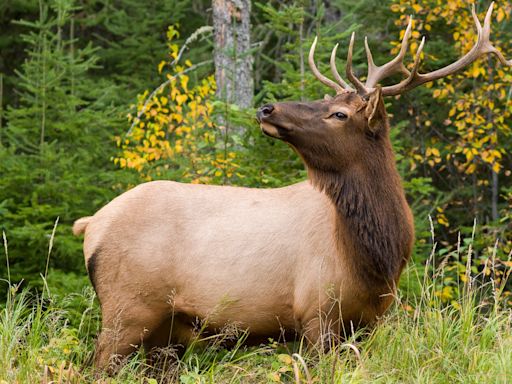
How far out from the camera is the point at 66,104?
8.69m

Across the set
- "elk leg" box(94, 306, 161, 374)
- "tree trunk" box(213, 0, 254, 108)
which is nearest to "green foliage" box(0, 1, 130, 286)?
"tree trunk" box(213, 0, 254, 108)

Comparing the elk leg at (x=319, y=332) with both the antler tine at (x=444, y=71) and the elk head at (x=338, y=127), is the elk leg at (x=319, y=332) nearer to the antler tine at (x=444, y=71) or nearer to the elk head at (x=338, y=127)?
the elk head at (x=338, y=127)

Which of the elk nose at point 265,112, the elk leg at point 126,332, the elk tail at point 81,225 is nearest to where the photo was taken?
the elk nose at point 265,112

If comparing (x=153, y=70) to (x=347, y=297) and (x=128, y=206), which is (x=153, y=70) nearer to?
(x=128, y=206)

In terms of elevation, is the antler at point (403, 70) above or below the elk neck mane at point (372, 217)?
above

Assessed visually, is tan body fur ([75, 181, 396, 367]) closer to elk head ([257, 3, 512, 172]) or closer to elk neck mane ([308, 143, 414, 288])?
elk neck mane ([308, 143, 414, 288])

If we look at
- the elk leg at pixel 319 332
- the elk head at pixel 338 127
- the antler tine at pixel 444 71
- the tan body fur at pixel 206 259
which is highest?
the antler tine at pixel 444 71

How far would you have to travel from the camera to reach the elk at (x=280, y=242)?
16.5 feet

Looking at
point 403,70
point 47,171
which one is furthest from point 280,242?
point 47,171

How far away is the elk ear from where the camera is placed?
16.8 feet

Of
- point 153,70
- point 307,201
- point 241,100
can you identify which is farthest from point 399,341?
point 153,70

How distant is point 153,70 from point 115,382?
9793 mm

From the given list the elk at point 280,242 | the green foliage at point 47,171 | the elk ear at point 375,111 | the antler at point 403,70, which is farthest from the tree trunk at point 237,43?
the elk ear at point 375,111

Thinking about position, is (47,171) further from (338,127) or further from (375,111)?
(375,111)
